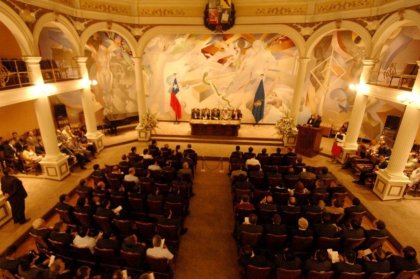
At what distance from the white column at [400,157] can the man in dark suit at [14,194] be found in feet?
35.9

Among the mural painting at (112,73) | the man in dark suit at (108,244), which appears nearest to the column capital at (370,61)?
the man in dark suit at (108,244)

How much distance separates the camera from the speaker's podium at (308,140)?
1113 cm

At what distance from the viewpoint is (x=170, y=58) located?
14.7m

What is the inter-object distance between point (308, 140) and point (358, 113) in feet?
7.58

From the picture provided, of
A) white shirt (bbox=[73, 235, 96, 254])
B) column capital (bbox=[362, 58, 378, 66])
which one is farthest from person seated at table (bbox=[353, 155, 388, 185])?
white shirt (bbox=[73, 235, 96, 254])

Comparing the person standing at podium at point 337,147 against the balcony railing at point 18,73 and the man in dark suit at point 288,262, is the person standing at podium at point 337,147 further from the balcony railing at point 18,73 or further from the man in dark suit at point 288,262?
the balcony railing at point 18,73

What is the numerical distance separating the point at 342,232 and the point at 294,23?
9442mm

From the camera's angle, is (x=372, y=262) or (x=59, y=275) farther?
(x=372, y=262)

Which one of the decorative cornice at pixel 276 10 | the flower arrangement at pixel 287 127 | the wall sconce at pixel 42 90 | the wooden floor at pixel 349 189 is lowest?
the wooden floor at pixel 349 189

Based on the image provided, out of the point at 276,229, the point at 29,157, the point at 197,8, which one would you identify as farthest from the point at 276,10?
the point at 29,157

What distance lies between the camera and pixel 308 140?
1135 centimetres

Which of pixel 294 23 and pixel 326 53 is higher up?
pixel 294 23

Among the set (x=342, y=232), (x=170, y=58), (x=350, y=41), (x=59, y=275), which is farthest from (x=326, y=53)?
(x=59, y=275)

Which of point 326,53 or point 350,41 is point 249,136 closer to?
point 326,53
